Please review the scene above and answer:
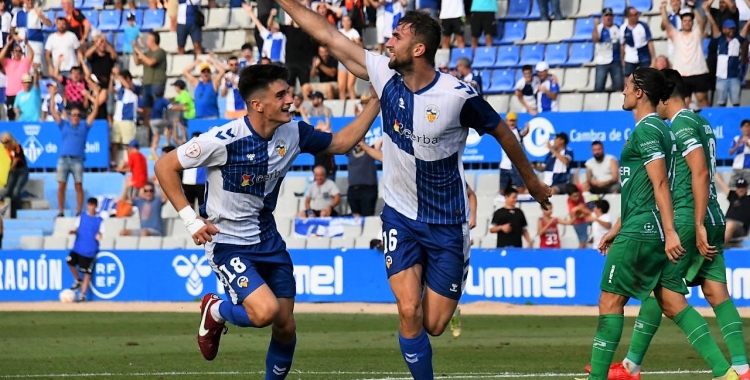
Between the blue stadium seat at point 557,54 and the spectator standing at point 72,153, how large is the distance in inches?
352

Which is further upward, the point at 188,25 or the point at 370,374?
the point at 188,25

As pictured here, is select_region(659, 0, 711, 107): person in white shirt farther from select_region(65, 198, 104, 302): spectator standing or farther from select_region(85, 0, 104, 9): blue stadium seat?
select_region(85, 0, 104, 9): blue stadium seat

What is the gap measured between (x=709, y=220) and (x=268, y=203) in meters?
3.26

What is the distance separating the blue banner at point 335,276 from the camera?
1970cm

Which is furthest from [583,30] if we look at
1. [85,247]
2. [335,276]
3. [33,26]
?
[33,26]

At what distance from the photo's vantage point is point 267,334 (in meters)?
16.5

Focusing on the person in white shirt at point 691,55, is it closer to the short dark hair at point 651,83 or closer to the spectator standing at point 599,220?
the spectator standing at point 599,220

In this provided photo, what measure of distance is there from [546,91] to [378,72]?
14.6 metres

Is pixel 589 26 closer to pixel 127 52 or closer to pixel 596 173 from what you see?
pixel 596 173

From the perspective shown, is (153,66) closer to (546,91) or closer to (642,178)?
(546,91)

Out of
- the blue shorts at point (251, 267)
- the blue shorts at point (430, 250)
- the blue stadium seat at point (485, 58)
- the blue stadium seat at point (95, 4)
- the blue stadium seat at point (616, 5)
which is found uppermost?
the blue stadium seat at point (616, 5)

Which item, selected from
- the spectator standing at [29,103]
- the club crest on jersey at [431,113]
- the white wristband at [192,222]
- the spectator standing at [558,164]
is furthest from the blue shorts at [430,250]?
the spectator standing at [29,103]

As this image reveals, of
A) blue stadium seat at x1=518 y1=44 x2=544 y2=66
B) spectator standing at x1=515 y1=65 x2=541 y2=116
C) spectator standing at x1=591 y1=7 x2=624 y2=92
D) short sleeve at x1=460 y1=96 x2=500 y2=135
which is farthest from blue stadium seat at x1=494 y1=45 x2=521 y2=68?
short sleeve at x1=460 y1=96 x2=500 y2=135

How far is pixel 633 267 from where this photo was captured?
934 cm
